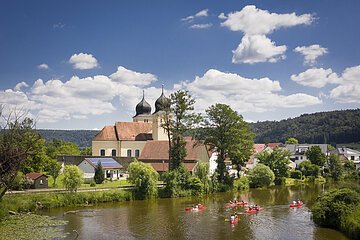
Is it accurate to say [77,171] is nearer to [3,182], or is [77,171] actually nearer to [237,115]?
[3,182]

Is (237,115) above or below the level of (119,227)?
above

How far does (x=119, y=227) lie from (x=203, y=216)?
797cm

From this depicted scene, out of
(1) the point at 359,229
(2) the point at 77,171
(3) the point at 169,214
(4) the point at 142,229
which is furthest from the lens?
(2) the point at 77,171

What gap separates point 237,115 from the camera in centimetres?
5638

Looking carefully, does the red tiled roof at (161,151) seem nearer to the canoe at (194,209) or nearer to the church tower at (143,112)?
the church tower at (143,112)

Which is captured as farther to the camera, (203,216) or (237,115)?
(237,115)

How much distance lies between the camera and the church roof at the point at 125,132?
70312 millimetres

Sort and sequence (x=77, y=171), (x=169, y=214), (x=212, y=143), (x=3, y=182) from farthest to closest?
(x=212, y=143) < (x=77, y=171) < (x=169, y=214) < (x=3, y=182)

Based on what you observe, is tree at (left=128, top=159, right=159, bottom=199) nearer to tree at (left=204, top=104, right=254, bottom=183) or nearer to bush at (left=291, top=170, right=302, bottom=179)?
tree at (left=204, top=104, right=254, bottom=183)

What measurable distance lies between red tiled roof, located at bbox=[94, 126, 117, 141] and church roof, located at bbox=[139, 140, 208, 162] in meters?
7.03

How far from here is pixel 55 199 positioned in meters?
39.2

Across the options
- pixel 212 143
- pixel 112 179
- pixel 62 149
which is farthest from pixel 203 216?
pixel 62 149

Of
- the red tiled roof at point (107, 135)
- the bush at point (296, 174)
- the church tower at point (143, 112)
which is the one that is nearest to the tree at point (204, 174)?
the red tiled roof at point (107, 135)

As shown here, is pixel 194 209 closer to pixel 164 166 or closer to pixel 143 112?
pixel 164 166
